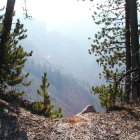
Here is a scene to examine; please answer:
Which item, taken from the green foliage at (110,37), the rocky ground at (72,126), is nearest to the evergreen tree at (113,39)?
the green foliage at (110,37)

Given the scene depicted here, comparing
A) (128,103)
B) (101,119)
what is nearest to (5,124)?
(101,119)

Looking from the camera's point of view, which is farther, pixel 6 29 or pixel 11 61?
pixel 6 29

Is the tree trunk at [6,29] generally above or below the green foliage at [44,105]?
above

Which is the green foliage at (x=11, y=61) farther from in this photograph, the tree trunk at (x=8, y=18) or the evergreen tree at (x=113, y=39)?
the evergreen tree at (x=113, y=39)

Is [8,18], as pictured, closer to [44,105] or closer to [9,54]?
[9,54]

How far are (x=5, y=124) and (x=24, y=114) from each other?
3.27 feet

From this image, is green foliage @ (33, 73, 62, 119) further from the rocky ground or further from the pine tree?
the rocky ground

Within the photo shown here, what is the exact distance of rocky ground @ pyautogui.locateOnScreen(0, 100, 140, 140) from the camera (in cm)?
691

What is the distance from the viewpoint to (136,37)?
12.9 m

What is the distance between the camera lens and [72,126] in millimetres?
7660

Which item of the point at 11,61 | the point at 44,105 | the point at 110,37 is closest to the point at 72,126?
the point at 44,105

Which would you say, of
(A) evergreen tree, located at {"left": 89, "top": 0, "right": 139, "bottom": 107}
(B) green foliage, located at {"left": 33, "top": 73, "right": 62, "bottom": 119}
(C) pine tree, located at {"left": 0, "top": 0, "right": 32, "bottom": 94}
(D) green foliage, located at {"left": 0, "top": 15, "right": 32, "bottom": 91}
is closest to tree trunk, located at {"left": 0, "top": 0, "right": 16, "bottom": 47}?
(C) pine tree, located at {"left": 0, "top": 0, "right": 32, "bottom": 94}

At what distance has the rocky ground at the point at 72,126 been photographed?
22.7 ft

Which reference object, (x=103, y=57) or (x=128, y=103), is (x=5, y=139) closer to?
(x=128, y=103)
